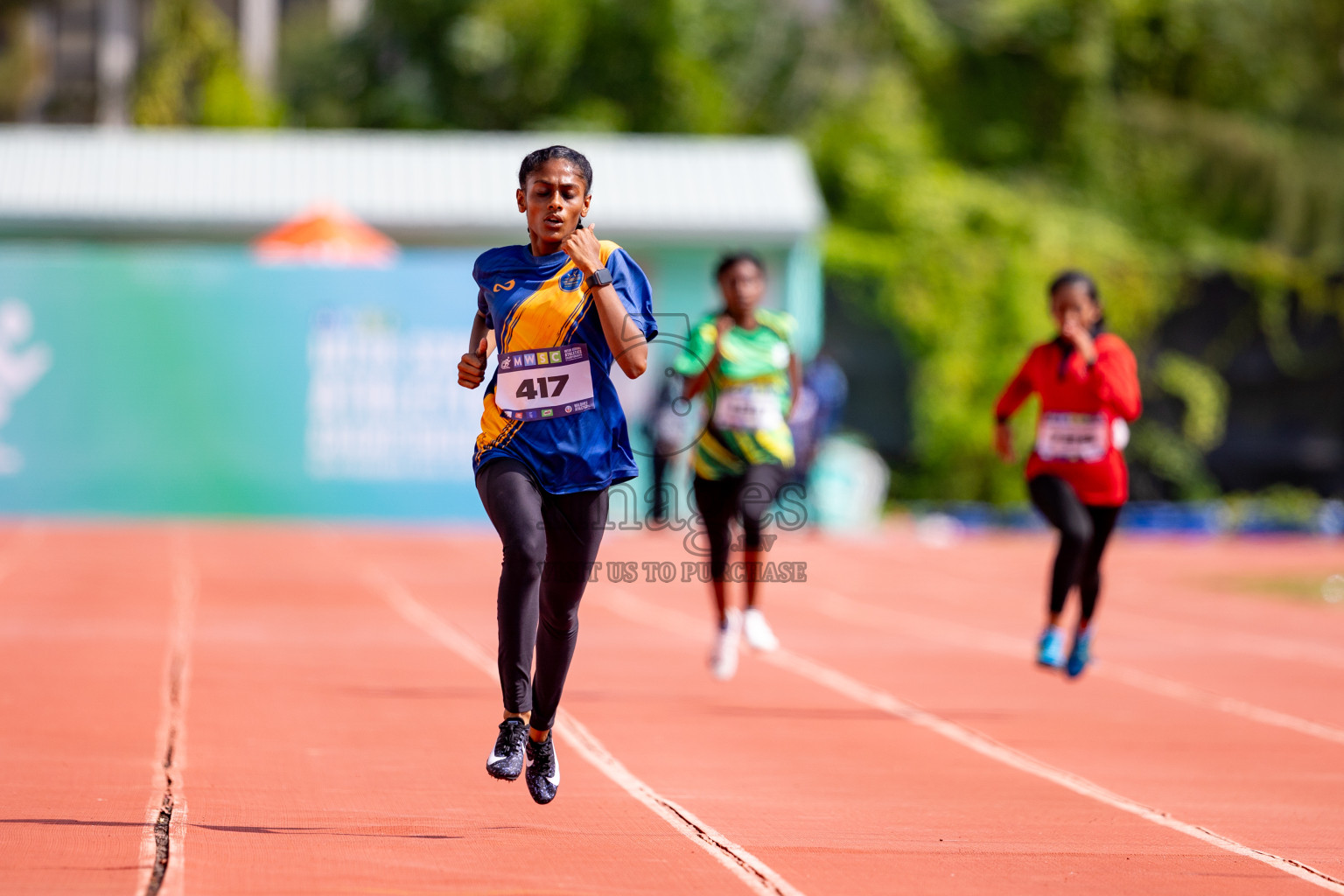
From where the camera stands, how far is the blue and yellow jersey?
5660 millimetres

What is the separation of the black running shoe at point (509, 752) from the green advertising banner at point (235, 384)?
15.8 metres

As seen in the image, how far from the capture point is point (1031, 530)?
79.0 feet

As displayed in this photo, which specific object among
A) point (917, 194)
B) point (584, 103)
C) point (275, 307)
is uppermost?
point (584, 103)

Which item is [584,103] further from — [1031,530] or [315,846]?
[315,846]

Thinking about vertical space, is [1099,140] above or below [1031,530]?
above

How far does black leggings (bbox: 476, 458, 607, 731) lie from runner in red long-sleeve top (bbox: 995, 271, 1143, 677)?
13.7ft

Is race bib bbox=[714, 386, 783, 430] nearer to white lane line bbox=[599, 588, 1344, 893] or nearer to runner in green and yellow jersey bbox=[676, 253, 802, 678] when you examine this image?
runner in green and yellow jersey bbox=[676, 253, 802, 678]

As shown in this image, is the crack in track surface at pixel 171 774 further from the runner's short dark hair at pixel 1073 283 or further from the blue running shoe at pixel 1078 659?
the runner's short dark hair at pixel 1073 283

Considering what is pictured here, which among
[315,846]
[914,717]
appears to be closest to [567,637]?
[315,846]

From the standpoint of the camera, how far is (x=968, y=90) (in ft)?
118

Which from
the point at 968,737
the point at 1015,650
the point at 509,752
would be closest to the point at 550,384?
the point at 509,752

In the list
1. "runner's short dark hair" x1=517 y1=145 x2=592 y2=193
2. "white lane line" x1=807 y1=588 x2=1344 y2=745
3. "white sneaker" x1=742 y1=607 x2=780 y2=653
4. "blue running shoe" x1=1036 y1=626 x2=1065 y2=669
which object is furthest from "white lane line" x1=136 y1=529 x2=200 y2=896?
"white lane line" x1=807 y1=588 x2=1344 y2=745

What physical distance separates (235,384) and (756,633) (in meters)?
13.3

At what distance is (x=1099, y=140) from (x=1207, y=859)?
31.1 metres
